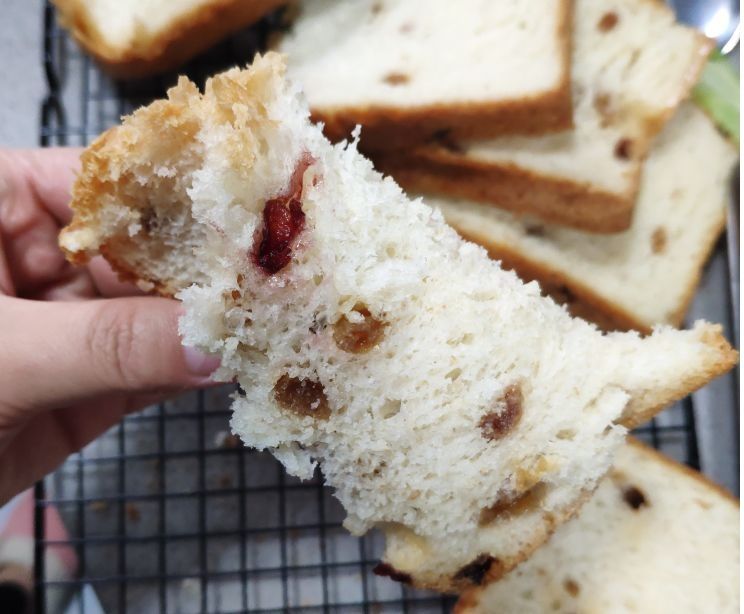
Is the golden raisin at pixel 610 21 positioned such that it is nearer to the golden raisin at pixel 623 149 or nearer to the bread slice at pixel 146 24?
the golden raisin at pixel 623 149

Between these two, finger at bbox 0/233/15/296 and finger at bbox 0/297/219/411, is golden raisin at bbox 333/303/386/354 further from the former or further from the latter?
finger at bbox 0/233/15/296

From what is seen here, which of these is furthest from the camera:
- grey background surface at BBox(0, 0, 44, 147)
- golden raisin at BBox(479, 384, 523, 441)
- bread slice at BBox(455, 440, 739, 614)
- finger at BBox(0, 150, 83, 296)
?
grey background surface at BBox(0, 0, 44, 147)

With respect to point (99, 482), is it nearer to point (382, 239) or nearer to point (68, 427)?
point (68, 427)

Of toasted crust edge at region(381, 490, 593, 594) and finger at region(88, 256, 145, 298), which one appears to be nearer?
toasted crust edge at region(381, 490, 593, 594)

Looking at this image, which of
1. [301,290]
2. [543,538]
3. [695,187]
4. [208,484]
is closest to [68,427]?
[208,484]

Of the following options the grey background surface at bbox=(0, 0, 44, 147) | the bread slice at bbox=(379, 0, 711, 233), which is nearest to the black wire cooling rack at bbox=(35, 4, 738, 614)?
the bread slice at bbox=(379, 0, 711, 233)

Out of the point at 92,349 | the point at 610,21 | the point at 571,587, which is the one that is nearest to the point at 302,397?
the point at 92,349
